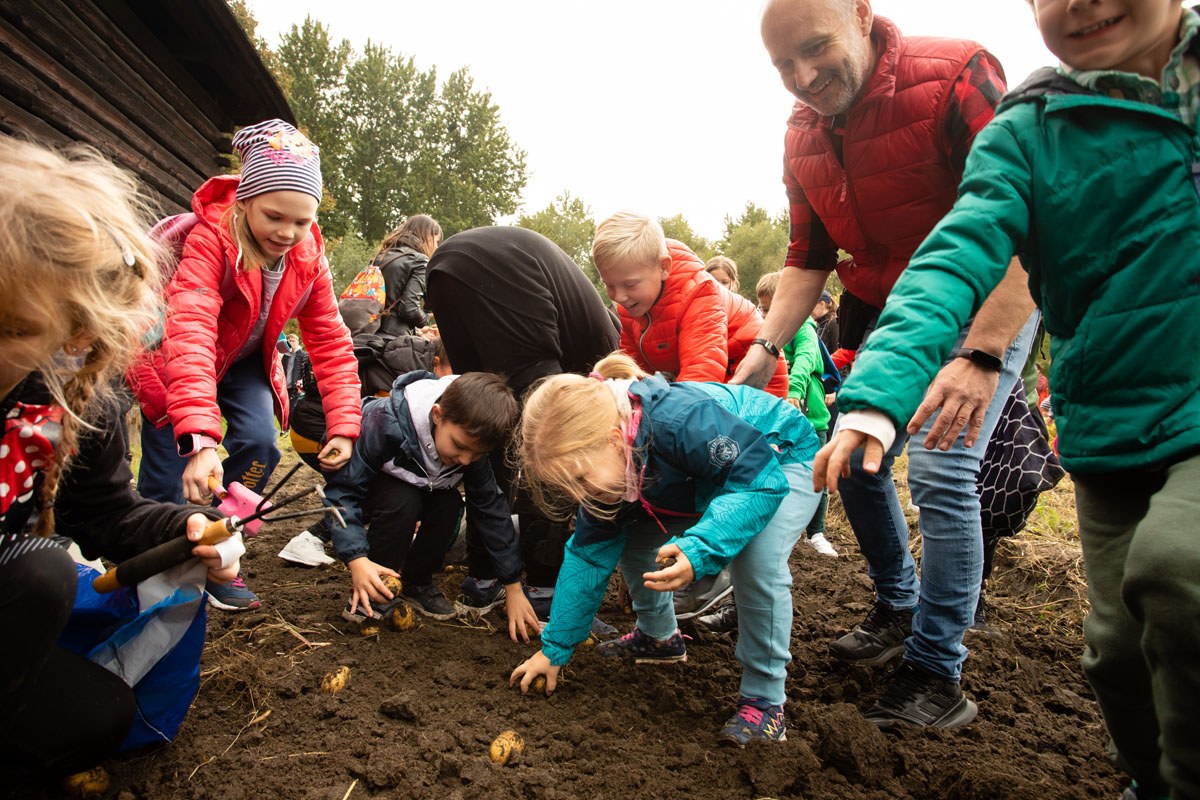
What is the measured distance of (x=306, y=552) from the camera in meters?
3.39

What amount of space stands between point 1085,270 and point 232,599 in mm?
2822

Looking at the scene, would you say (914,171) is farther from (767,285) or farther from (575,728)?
(767,285)

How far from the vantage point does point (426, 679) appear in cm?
232

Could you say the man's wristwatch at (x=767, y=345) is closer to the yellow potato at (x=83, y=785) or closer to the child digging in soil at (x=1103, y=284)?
the child digging in soil at (x=1103, y=284)

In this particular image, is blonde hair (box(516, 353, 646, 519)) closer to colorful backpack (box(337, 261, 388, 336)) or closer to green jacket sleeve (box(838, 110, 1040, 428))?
green jacket sleeve (box(838, 110, 1040, 428))

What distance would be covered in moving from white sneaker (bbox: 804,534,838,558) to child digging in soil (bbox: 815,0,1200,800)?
267cm

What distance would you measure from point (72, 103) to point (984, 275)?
20.1 ft

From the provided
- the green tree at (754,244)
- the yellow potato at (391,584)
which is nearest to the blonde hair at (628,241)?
the yellow potato at (391,584)

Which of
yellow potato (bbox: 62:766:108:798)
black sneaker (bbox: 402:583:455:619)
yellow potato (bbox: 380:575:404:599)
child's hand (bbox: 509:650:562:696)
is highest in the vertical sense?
yellow potato (bbox: 62:766:108:798)

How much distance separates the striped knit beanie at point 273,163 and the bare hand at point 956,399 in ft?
7.04

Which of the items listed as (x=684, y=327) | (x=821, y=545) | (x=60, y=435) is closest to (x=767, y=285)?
(x=821, y=545)

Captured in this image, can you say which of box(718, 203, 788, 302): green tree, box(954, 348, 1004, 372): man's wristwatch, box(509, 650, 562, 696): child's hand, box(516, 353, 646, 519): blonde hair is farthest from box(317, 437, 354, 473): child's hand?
box(718, 203, 788, 302): green tree

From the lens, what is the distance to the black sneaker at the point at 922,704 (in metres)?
2.02

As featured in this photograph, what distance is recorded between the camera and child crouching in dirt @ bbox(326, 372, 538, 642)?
8.39ft
